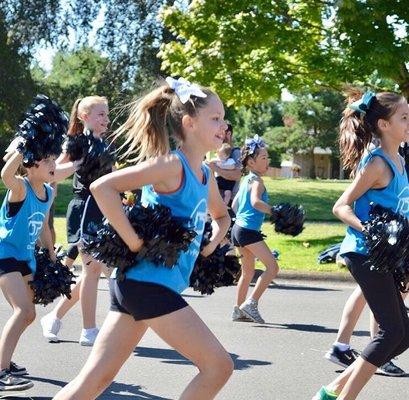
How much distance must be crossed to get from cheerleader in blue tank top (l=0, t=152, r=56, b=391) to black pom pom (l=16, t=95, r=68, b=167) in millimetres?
94

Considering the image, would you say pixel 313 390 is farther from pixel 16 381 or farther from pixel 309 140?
pixel 309 140

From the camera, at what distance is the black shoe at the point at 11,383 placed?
566 cm

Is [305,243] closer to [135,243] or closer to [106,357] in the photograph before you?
[135,243]

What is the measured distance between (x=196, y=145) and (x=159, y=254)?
57cm

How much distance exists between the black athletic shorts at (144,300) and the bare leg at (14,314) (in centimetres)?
174

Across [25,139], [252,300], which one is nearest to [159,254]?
[25,139]

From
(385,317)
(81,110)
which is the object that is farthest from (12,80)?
(385,317)

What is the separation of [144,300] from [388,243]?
1.52 meters

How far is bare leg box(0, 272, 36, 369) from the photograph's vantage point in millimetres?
5648

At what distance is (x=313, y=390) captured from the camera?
19.9ft

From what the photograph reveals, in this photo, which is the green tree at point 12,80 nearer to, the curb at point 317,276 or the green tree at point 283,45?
the green tree at point 283,45

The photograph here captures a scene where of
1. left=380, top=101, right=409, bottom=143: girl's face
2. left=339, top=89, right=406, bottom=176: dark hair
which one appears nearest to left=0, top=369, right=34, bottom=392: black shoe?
left=339, top=89, right=406, bottom=176: dark hair

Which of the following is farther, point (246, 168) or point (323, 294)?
point (323, 294)

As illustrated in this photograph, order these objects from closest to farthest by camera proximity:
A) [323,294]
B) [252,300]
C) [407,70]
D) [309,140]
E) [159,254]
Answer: [159,254] → [252,300] → [323,294] → [407,70] → [309,140]
